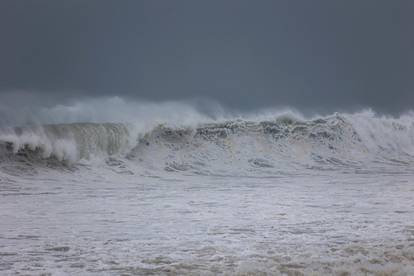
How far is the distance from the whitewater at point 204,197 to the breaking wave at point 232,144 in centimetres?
5

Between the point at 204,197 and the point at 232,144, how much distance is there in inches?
407

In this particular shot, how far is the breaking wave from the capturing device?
617 inches

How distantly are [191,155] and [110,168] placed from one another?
3.77 metres

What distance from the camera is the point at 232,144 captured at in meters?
20.2

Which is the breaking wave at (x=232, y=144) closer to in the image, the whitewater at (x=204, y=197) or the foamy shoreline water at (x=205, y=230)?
the whitewater at (x=204, y=197)

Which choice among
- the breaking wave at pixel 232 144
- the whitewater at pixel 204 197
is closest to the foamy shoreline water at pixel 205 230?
the whitewater at pixel 204 197

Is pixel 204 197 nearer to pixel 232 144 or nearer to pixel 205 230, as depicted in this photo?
pixel 205 230

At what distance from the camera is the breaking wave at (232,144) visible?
15.7 metres

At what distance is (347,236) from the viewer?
19.7 ft

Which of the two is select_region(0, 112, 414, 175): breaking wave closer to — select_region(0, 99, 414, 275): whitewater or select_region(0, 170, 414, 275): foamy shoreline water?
select_region(0, 99, 414, 275): whitewater

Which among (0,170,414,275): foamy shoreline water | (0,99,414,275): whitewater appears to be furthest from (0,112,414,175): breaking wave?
(0,170,414,275): foamy shoreline water

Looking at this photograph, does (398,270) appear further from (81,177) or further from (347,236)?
(81,177)

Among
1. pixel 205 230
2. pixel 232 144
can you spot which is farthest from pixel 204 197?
pixel 232 144

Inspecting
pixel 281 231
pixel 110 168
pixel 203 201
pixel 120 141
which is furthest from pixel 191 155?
pixel 281 231
